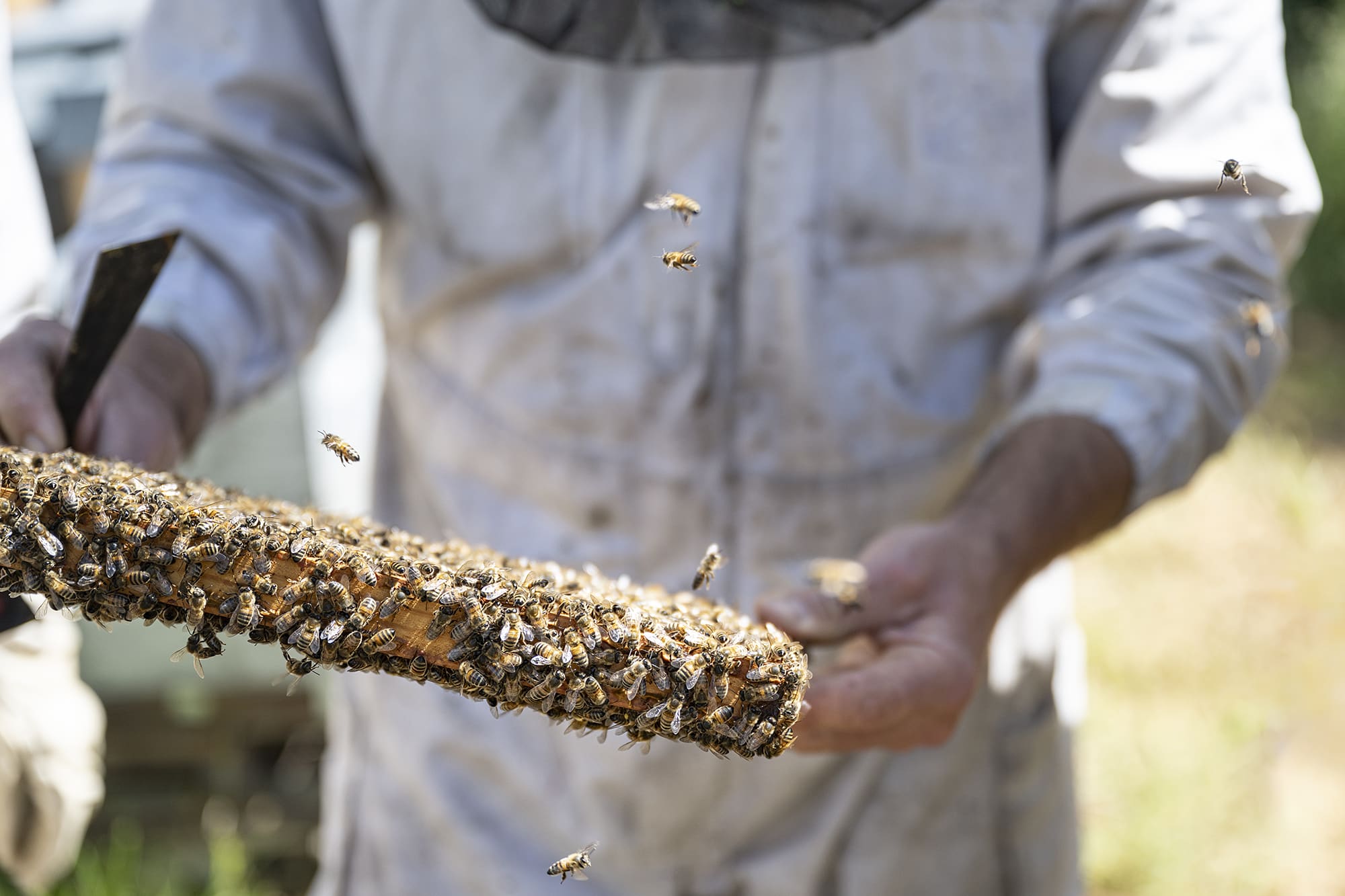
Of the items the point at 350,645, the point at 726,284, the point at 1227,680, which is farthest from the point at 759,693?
the point at 1227,680

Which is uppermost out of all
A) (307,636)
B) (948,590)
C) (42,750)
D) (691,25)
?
(691,25)

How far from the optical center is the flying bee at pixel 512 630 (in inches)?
58.7

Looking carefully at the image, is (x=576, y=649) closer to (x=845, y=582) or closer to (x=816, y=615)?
(x=816, y=615)

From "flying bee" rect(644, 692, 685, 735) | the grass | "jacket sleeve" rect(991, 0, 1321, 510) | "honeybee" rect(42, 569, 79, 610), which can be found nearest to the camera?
"honeybee" rect(42, 569, 79, 610)

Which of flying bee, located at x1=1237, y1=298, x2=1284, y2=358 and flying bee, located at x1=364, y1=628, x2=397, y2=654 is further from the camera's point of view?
flying bee, located at x1=1237, y1=298, x2=1284, y2=358

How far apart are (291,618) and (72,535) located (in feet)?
0.93

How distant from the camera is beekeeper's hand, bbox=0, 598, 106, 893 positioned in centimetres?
233

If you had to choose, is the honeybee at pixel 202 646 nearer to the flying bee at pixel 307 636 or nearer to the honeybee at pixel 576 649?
the flying bee at pixel 307 636

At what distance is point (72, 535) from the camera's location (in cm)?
146

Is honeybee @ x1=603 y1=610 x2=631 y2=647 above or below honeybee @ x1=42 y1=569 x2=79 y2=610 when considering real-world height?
below

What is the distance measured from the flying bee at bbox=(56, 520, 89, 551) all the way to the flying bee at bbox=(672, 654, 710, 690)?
75cm

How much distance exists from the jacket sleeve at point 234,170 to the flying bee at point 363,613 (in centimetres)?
97

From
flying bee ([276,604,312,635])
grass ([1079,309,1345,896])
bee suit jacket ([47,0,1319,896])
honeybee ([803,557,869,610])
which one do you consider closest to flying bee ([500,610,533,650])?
flying bee ([276,604,312,635])

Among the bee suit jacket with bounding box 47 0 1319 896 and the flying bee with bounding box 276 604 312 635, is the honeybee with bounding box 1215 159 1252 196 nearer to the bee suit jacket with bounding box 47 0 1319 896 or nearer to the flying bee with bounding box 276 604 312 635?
the bee suit jacket with bounding box 47 0 1319 896
